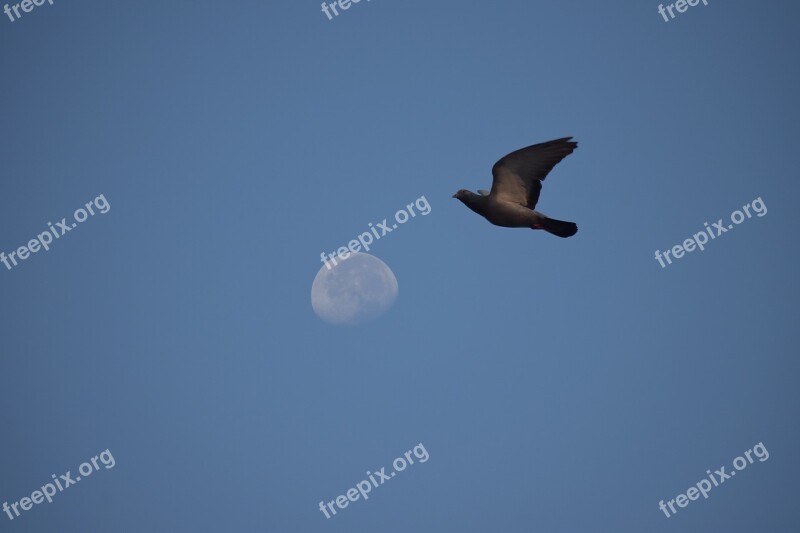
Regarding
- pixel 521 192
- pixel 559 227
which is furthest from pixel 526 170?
pixel 559 227

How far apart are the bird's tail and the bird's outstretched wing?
2.17 ft

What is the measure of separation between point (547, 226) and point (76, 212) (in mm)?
15664

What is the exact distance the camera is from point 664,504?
2753 cm

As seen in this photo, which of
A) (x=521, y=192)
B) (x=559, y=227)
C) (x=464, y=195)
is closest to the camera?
(x=559, y=227)

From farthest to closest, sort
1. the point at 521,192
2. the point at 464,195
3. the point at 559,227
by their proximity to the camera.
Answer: the point at 521,192 < the point at 464,195 < the point at 559,227

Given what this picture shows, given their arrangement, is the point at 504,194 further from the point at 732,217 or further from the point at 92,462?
the point at 92,462

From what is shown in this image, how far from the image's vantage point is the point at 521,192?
44.2ft

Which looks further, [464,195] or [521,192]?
[521,192]

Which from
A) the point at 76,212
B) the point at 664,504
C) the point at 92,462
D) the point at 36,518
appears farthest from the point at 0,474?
the point at 664,504

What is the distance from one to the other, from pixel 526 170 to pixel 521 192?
1.50ft

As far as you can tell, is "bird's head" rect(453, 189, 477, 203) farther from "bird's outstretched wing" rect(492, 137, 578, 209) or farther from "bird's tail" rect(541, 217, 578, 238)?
"bird's tail" rect(541, 217, 578, 238)

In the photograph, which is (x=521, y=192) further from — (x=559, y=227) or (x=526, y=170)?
(x=559, y=227)

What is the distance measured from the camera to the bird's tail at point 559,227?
1283cm

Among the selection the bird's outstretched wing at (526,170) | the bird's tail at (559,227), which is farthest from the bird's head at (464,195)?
the bird's tail at (559,227)
